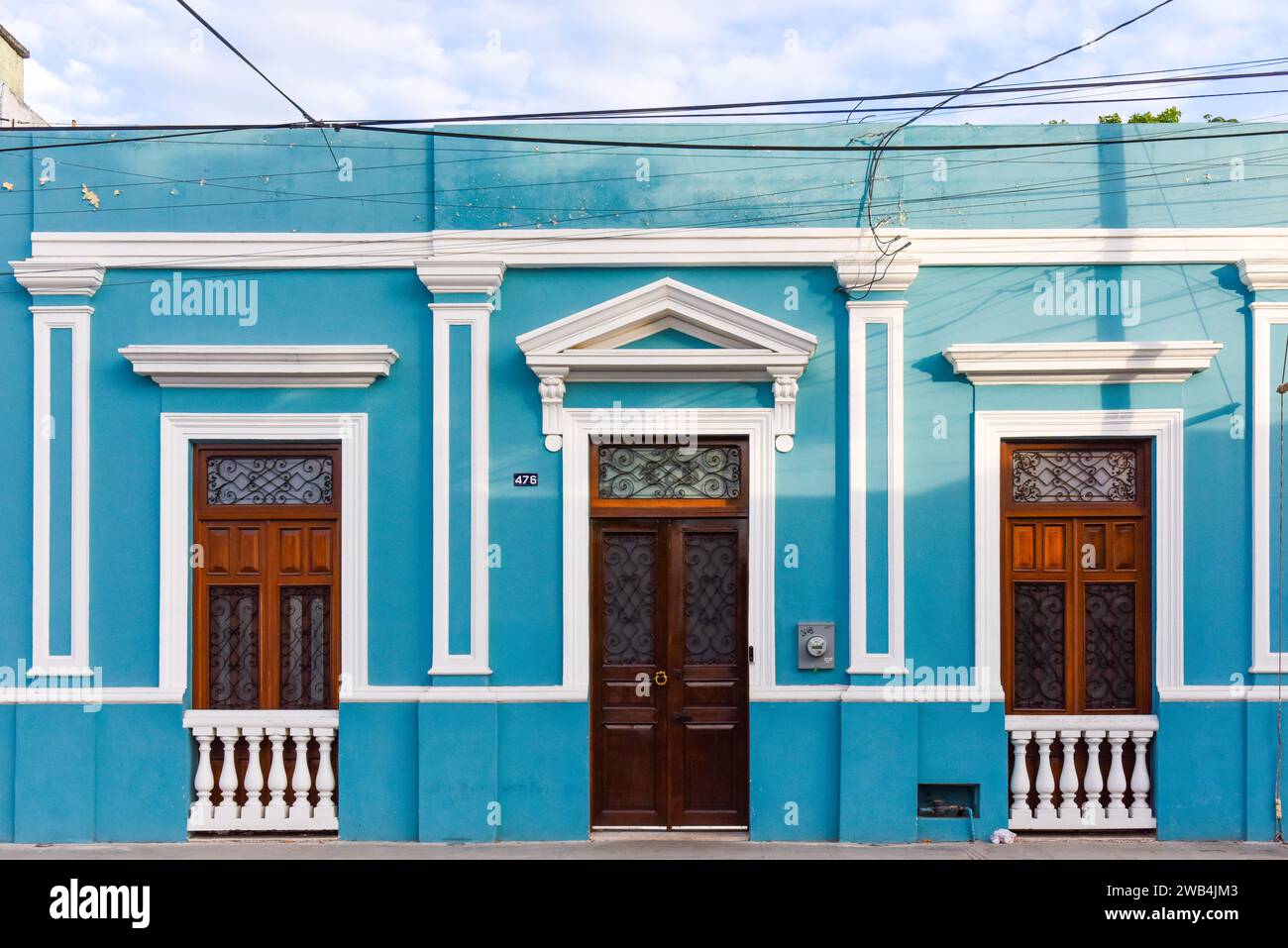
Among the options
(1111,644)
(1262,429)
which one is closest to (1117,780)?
(1111,644)

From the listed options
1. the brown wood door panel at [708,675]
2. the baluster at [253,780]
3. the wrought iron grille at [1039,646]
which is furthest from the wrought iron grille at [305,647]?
the wrought iron grille at [1039,646]

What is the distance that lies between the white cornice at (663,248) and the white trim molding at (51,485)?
0.48m

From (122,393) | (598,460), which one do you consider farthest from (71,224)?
(598,460)

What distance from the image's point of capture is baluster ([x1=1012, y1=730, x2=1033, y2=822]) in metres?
7.02

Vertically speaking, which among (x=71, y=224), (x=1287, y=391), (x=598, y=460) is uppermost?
(x=71, y=224)

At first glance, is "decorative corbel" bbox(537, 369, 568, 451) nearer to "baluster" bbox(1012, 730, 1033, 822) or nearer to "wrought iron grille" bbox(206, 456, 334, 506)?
"wrought iron grille" bbox(206, 456, 334, 506)

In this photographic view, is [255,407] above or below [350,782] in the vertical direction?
above

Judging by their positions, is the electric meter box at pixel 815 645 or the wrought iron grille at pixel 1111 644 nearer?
the electric meter box at pixel 815 645

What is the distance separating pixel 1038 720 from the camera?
703 centimetres

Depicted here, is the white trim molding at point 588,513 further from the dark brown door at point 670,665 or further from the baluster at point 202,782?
the baluster at point 202,782

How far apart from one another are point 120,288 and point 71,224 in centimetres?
57

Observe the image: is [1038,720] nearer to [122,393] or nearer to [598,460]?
[598,460]

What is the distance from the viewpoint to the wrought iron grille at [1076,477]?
716 centimetres

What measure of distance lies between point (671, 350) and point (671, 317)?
0.26 metres
